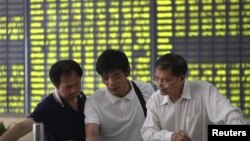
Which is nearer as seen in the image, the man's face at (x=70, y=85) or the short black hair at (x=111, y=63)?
the short black hair at (x=111, y=63)

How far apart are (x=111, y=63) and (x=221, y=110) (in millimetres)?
518

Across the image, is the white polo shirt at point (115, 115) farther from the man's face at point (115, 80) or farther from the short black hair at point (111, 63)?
the short black hair at point (111, 63)

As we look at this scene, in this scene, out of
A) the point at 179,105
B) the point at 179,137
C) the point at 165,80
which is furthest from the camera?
the point at 179,105

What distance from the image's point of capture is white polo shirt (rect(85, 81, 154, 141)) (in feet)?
6.63

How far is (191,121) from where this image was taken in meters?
1.97

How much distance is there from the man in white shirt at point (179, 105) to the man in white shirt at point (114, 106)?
8cm

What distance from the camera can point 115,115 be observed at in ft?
6.73

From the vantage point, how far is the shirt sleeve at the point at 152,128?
1.89 m

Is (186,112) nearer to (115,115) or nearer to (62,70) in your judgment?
(115,115)

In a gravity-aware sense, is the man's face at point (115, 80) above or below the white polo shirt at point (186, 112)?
above

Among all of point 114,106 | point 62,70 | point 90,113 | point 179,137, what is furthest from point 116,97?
point 179,137

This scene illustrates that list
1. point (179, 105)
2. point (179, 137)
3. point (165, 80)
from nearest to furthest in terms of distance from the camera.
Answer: point (179, 137) → point (165, 80) → point (179, 105)

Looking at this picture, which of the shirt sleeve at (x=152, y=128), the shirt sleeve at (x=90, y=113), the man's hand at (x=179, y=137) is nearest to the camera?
the man's hand at (x=179, y=137)

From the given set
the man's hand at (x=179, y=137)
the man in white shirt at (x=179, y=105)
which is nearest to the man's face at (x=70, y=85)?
the man in white shirt at (x=179, y=105)
